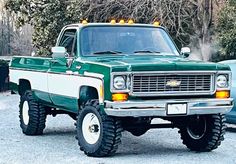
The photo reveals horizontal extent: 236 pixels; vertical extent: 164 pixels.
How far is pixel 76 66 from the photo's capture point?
33.0ft

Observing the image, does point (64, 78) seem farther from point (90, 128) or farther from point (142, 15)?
point (142, 15)

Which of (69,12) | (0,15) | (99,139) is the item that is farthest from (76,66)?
(0,15)

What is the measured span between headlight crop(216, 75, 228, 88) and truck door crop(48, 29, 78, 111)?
2219 mm

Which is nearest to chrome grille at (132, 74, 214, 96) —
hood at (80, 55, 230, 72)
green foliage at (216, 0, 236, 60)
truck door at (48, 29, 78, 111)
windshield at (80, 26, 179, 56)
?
hood at (80, 55, 230, 72)

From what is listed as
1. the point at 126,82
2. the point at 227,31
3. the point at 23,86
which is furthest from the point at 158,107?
the point at 227,31

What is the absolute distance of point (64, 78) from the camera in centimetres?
1051

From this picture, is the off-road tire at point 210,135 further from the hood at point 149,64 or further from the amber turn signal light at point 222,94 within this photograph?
the hood at point 149,64

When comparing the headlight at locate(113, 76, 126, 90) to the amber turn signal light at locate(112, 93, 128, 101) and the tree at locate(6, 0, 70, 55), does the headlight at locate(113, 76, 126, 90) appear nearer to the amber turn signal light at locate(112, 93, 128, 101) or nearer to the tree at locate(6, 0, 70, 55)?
the amber turn signal light at locate(112, 93, 128, 101)

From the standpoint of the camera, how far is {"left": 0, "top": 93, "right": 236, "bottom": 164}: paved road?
9.28 m

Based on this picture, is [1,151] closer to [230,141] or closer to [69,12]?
[230,141]

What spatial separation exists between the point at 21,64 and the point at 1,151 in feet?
9.37

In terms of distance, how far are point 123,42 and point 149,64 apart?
5.40 feet

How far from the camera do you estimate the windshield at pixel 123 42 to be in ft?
34.3

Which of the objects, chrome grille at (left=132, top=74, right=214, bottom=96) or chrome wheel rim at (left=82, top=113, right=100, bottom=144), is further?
chrome wheel rim at (left=82, top=113, right=100, bottom=144)
